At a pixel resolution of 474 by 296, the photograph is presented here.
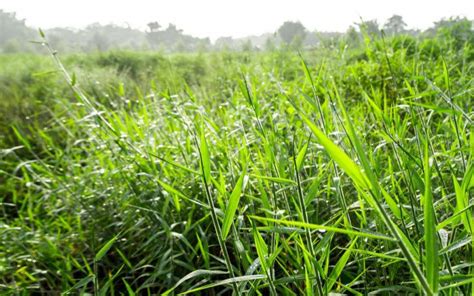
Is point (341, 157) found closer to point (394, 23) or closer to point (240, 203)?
point (240, 203)

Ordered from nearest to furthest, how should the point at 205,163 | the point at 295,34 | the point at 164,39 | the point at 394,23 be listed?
the point at 205,163
the point at 295,34
the point at 394,23
the point at 164,39

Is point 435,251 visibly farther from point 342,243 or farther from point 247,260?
point 342,243

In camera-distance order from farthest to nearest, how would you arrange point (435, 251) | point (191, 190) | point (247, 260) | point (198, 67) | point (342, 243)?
point (198, 67) < point (191, 190) < point (342, 243) < point (247, 260) < point (435, 251)

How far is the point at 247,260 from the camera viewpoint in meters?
0.79

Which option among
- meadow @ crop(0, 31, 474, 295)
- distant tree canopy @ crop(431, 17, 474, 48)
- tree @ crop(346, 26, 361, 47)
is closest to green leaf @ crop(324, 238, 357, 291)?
meadow @ crop(0, 31, 474, 295)

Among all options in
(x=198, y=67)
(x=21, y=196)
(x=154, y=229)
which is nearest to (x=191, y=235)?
(x=154, y=229)

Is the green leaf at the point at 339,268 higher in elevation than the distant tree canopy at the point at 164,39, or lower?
lower

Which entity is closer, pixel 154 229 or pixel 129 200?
pixel 154 229

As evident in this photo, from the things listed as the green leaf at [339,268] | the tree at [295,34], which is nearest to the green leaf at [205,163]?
the green leaf at [339,268]

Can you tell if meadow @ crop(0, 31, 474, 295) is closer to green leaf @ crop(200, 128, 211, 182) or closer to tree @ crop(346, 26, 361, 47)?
green leaf @ crop(200, 128, 211, 182)

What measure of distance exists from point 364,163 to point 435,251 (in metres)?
0.10

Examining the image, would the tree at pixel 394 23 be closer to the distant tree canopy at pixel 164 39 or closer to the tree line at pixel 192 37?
the tree line at pixel 192 37

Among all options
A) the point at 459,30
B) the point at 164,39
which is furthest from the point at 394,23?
the point at 164,39

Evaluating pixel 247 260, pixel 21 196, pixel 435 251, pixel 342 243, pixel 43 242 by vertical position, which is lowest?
pixel 21 196
